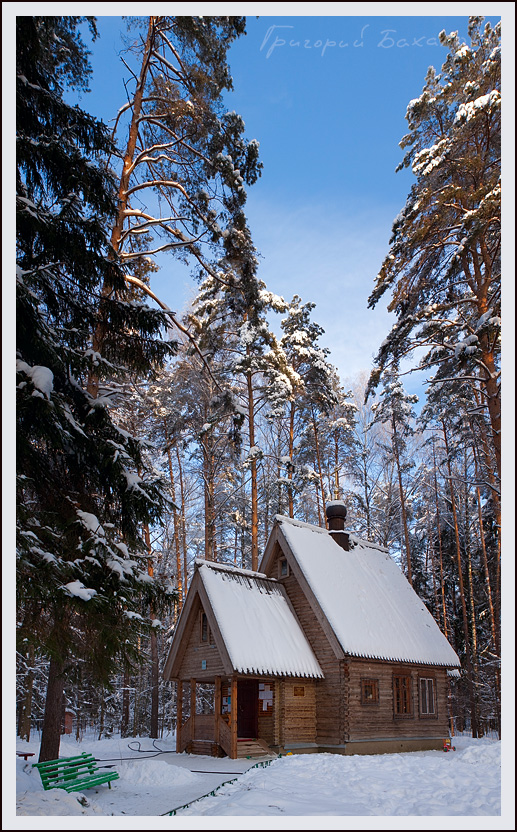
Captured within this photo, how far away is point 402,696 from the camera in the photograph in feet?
54.7

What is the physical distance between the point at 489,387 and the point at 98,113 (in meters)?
8.83

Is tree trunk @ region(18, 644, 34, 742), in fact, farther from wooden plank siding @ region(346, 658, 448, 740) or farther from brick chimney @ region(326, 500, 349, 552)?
wooden plank siding @ region(346, 658, 448, 740)

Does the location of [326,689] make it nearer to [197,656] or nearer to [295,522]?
[197,656]

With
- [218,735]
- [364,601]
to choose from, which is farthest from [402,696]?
[218,735]

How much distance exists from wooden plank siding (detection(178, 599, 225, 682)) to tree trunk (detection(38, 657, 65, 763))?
18.6 feet

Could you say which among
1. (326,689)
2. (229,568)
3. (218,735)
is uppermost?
(229,568)

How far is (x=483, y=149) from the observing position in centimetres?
1174

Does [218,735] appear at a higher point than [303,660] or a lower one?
lower

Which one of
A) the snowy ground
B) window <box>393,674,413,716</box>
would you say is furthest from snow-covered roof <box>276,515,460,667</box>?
the snowy ground

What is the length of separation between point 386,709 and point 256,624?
452cm

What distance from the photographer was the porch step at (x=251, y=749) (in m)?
13.4

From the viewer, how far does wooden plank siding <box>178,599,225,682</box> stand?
48.2 feet

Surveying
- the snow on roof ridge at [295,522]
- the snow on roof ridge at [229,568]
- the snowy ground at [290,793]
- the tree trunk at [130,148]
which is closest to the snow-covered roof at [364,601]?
the snow on roof ridge at [295,522]

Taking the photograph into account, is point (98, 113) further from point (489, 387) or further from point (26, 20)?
point (489, 387)
